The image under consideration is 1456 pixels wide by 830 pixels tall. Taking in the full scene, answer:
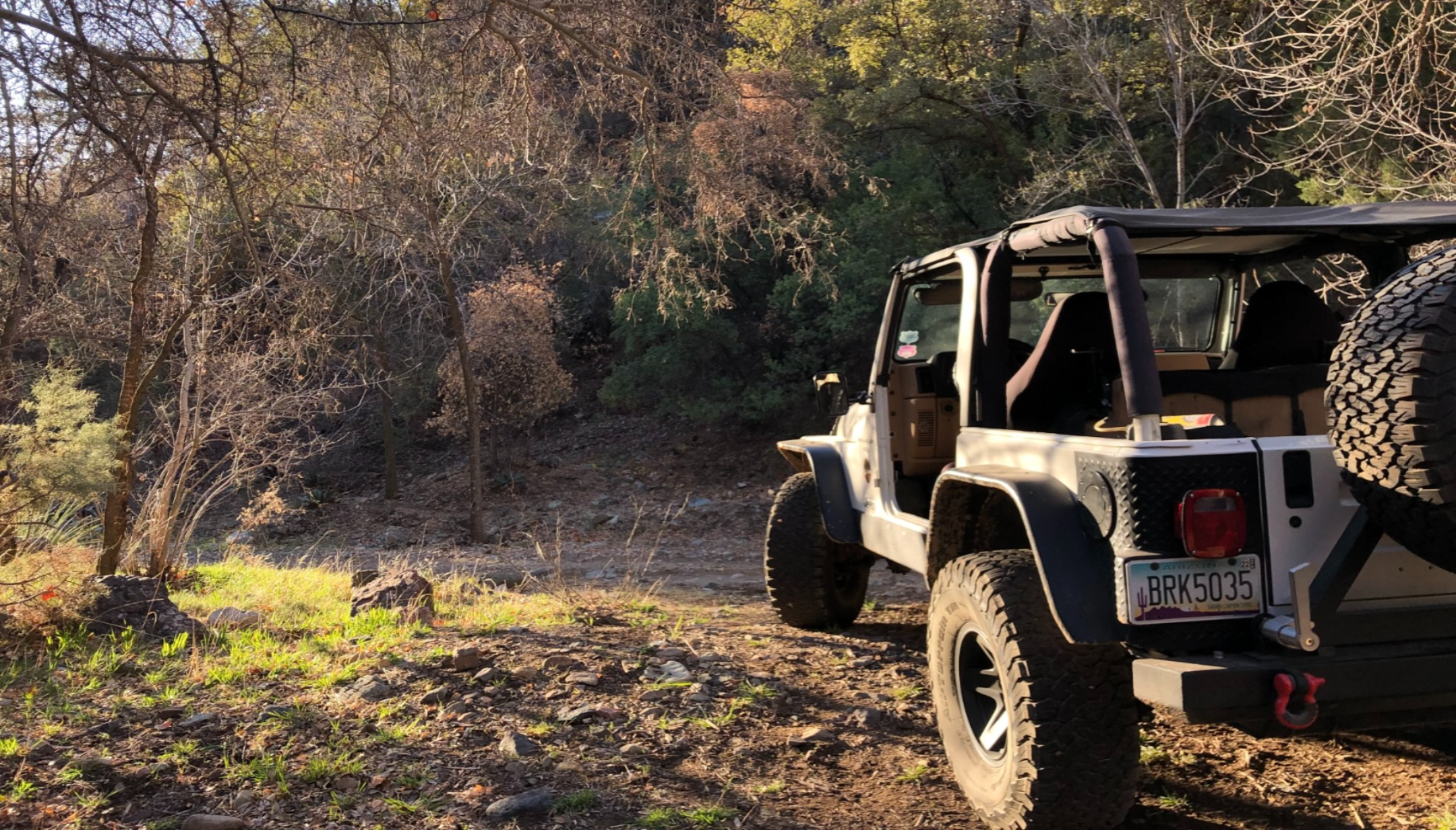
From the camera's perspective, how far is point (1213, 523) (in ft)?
9.11

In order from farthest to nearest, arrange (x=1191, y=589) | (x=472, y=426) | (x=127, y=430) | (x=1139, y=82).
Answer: (x=472, y=426) < (x=1139, y=82) < (x=127, y=430) < (x=1191, y=589)

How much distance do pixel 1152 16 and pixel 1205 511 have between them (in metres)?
13.3

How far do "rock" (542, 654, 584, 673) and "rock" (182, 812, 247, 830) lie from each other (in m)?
1.72

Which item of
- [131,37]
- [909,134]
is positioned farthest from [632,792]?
[909,134]

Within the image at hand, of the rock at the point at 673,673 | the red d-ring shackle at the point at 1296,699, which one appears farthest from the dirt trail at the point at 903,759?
the red d-ring shackle at the point at 1296,699

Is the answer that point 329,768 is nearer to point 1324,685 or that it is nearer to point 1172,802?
point 1172,802

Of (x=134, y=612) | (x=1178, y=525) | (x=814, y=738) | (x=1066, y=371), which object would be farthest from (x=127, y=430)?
(x=1178, y=525)

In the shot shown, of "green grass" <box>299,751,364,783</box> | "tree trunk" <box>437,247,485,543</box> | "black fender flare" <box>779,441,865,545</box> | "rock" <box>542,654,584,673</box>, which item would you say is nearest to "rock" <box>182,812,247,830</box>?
"green grass" <box>299,751,364,783</box>

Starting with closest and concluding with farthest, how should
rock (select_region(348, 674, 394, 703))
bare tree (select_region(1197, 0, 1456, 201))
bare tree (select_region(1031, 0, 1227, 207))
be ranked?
rock (select_region(348, 674, 394, 703)) < bare tree (select_region(1197, 0, 1456, 201)) < bare tree (select_region(1031, 0, 1227, 207))

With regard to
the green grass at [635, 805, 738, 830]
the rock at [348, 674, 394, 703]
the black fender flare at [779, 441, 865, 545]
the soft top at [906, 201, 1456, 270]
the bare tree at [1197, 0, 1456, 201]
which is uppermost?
the bare tree at [1197, 0, 1456, 201]

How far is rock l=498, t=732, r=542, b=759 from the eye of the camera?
3930 mm

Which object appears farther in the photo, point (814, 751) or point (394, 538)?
point (394, 538)

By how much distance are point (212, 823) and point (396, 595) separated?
345 cm

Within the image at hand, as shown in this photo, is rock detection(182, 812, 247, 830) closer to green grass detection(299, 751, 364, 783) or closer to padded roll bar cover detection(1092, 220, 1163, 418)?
green grass detection(299, 751, 364, 783)
